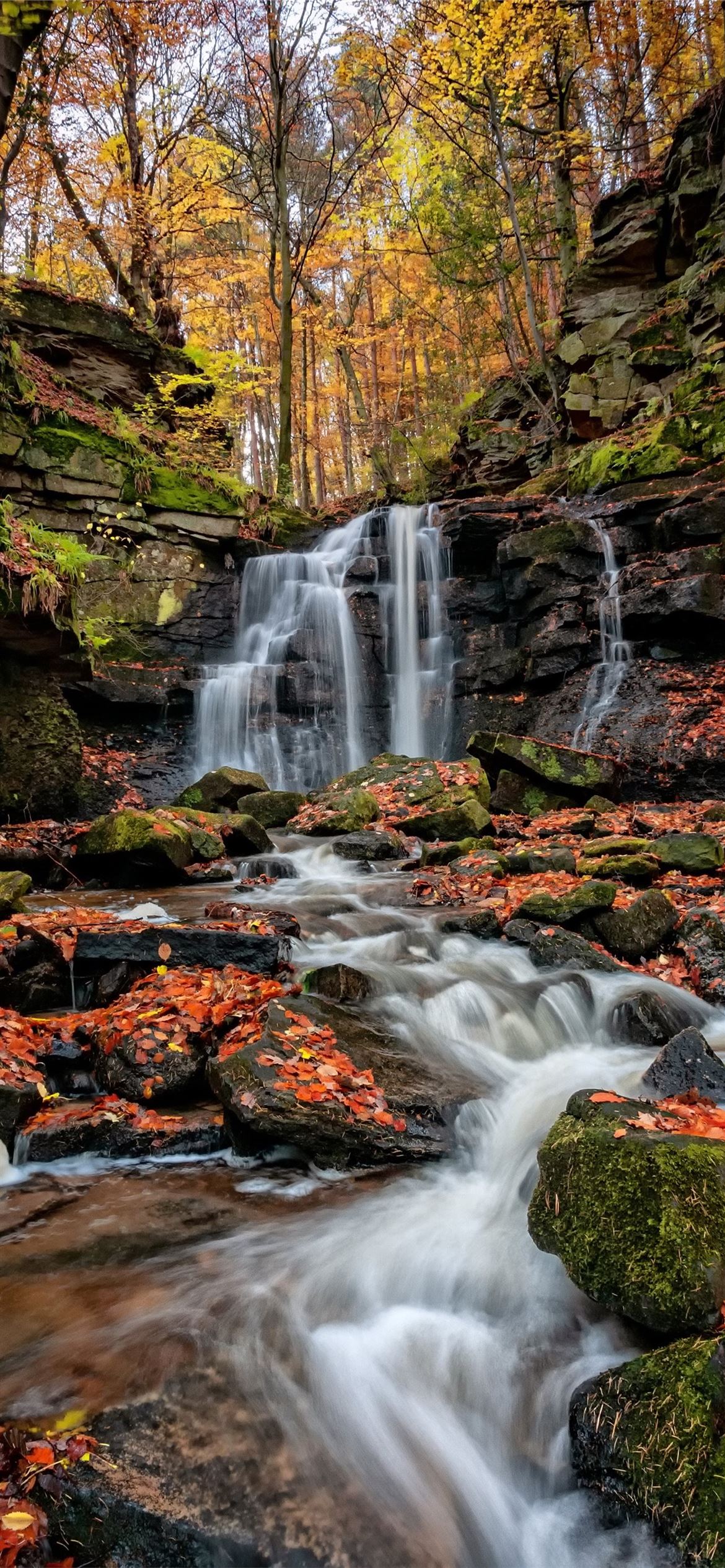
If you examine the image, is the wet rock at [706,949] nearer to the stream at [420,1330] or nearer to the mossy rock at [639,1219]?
the stream at [420,1330]

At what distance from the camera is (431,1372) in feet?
8.96

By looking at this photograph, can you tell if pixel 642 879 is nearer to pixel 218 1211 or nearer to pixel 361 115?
pixel 218 1211

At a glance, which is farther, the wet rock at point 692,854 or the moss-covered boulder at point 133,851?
the moss-covered boulder at point 133,851

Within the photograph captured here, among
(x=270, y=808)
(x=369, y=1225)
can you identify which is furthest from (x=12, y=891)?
(x=270, y=808)

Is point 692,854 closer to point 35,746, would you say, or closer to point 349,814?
point 349,814

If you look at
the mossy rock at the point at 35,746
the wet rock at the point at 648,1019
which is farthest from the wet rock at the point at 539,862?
the mossy rock at the point at 35,746

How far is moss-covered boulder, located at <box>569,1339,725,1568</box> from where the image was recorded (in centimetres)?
184

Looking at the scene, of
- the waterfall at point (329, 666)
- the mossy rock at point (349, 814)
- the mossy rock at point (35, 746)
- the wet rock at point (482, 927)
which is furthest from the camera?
the waterfall at point (329, 666)

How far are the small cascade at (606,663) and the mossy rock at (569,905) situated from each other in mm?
5966

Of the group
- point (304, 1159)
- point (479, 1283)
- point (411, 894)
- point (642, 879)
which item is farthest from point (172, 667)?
point (479, 1283)

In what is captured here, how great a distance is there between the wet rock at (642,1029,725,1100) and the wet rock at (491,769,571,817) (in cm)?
619

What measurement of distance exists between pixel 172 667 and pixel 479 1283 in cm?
1231

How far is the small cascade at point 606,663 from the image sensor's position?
471 inches

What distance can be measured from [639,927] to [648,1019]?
1.09 meters
